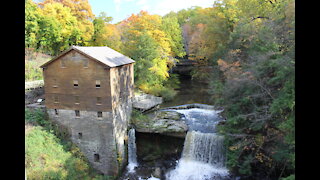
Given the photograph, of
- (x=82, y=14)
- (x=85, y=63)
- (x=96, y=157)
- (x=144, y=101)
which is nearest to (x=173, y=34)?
(x=82, y=14)

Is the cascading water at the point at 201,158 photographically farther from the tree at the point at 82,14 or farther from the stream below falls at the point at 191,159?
the tree at the point at 82,14

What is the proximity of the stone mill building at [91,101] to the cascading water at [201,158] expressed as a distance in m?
5.93

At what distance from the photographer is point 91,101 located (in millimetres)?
19000

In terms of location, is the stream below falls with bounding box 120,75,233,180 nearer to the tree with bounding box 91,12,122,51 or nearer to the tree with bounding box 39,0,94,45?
the tree with bounding box 91,12,122,51

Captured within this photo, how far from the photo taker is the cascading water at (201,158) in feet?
60.1

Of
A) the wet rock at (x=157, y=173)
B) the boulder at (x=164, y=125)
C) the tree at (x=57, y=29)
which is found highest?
the tree at (x=57, y=29)

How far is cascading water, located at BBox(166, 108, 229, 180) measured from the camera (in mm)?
18325

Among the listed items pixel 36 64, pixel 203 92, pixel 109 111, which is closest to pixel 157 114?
pixel 109 111

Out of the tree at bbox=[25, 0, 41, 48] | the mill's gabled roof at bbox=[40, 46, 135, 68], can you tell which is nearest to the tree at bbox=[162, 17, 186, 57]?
the mill's gabled roof at bbox=[40, 46, 135, 68]

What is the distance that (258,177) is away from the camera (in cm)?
1645

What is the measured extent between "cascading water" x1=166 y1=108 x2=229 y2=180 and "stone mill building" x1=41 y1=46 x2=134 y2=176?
593cm

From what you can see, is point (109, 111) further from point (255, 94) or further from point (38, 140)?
point (255, 94)

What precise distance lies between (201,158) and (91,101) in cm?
1121

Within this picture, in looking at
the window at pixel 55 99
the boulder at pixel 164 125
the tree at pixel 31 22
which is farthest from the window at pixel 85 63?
the tree at pixel 31 22
